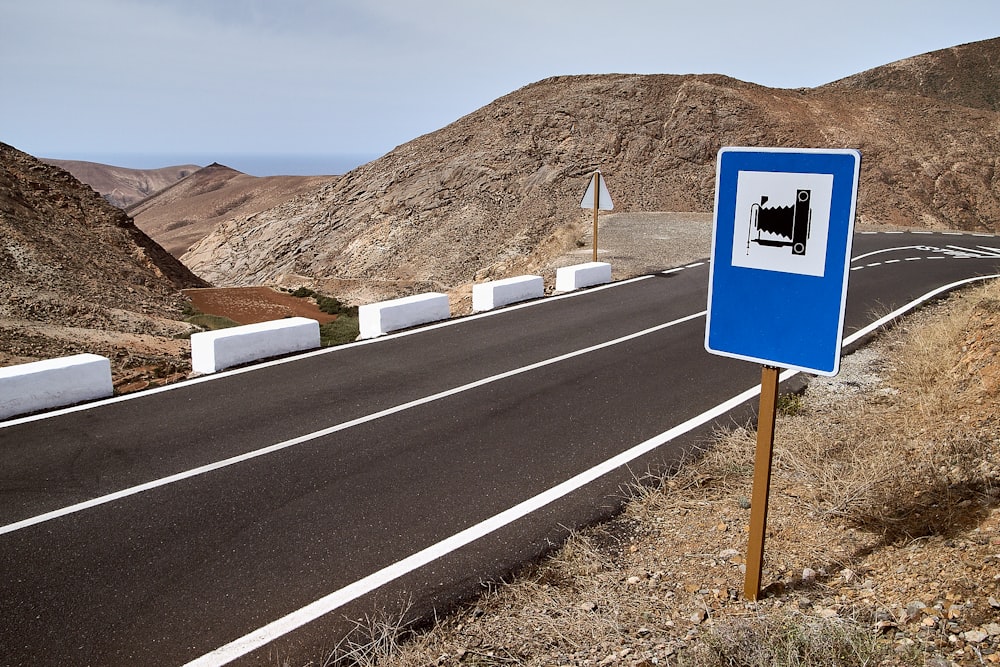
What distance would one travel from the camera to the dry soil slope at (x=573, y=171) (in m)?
43.0

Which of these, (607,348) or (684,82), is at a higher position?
(684,82)

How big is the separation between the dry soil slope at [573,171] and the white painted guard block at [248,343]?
26.1 meters

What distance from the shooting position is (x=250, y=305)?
27.7 meters

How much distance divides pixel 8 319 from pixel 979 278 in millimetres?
21929

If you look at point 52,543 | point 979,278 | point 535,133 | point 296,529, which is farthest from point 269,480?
point 535,133

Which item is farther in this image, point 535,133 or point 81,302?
point 535,133

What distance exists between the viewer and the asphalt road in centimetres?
468

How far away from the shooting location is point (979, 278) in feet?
54.7

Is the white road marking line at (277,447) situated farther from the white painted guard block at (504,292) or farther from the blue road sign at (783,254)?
the blue road sign at (783,254)

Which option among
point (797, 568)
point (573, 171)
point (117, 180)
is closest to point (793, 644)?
point (797, 568)

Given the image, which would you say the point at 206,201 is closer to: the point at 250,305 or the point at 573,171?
the point at 573,171

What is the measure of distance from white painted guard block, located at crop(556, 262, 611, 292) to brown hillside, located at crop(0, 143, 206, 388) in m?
8.02

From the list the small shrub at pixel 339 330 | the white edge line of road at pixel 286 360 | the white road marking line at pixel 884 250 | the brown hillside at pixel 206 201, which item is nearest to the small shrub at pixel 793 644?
the white edge line of road at pixel 286 360

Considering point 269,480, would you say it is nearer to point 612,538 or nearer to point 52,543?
point 52,543
